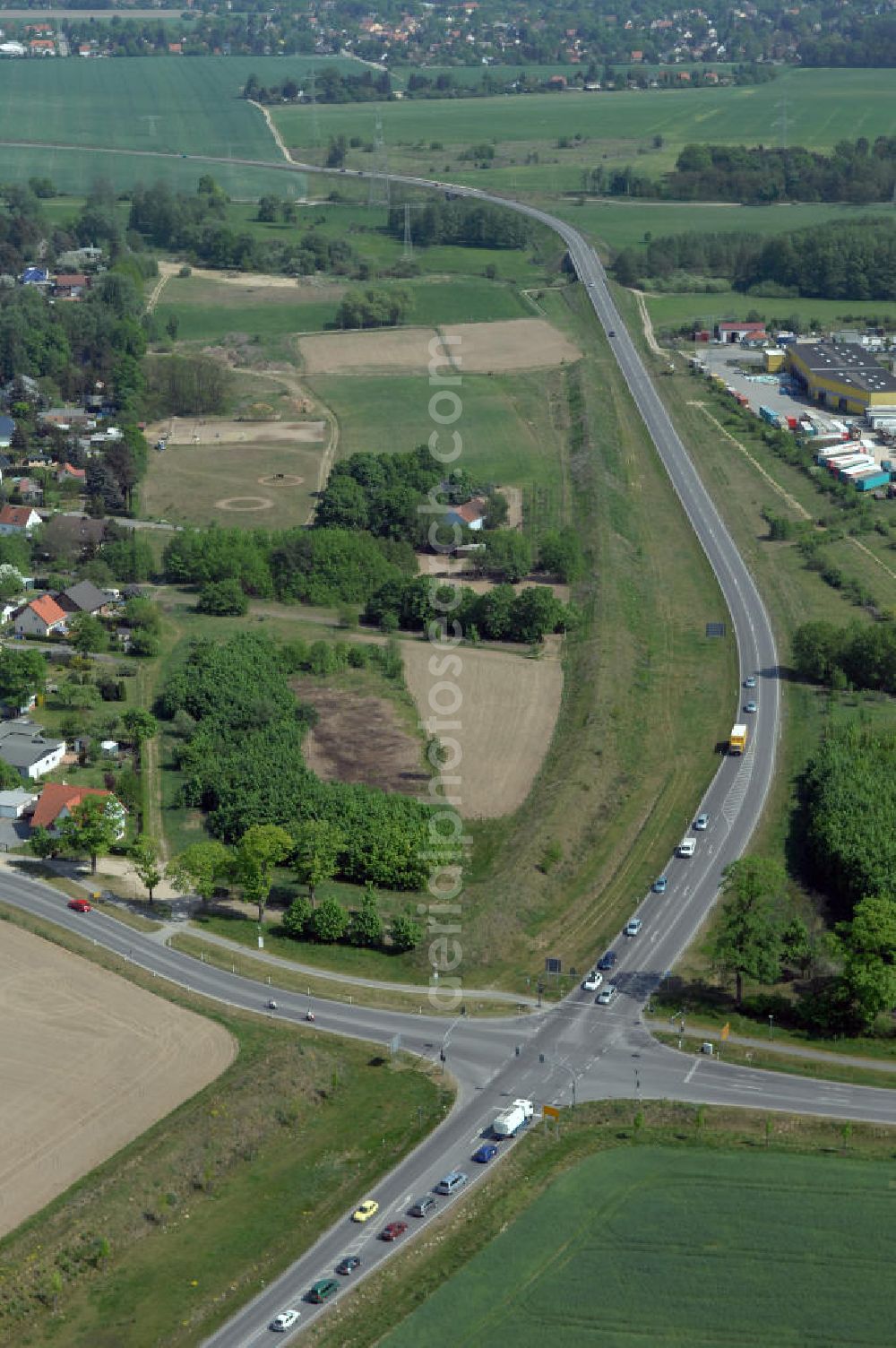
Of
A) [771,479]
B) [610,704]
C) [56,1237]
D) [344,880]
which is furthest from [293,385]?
[56,1237]

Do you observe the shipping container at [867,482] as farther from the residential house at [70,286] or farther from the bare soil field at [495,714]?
the residential house at [70,286]

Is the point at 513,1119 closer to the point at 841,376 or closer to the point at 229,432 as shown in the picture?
the point at 229,432

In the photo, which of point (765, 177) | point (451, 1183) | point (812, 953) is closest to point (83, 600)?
point (812, 953)

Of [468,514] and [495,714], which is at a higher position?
[468,514]

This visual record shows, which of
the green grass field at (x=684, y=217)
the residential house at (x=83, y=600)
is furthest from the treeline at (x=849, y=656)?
the green grass field at (x=684, y=217)

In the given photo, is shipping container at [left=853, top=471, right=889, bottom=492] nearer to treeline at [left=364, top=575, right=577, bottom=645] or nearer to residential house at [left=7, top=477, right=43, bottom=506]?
treeline at [left=364, top=575, right=577, bottom=645]

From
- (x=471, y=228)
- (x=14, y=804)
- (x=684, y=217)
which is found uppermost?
(x=684, y=217)
